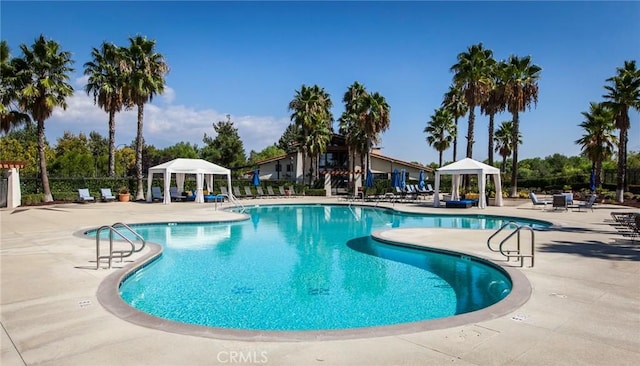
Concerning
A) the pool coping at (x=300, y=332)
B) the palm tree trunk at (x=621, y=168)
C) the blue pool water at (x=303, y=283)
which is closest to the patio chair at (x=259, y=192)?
the blue pool water at (x=303, y=283)

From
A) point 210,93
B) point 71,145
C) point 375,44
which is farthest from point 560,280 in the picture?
point 71,145

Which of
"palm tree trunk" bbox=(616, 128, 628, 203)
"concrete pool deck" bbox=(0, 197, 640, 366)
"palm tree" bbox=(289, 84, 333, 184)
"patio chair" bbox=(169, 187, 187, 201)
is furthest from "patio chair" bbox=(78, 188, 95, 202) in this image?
"palm tree trunk" bbox=(616, 128, 628, 203)

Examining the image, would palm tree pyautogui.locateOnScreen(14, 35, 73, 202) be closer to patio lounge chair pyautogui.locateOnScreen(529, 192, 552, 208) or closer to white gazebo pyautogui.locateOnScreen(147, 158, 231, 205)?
white gazebo pyautogui.locateOnScreen(147, 158, 231, 205)

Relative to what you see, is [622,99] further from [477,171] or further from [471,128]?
[477,171]

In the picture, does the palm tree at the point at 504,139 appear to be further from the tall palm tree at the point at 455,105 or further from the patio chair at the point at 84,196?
the patio chair at the point at 84,196

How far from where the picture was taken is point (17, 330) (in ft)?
14.2

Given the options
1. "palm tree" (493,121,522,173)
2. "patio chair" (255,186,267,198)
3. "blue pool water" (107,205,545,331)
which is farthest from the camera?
"palm tree" (493,121,522,173)

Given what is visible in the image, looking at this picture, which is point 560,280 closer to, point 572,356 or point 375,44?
point 572,356

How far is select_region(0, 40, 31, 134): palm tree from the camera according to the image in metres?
20.5

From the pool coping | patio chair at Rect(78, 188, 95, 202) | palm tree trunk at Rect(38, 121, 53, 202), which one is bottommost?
the pool coping

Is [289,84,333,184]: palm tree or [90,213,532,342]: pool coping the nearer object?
[90,213,532,342]: pool coping

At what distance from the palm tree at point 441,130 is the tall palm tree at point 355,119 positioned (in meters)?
7.60

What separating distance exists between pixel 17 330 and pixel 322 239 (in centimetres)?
943

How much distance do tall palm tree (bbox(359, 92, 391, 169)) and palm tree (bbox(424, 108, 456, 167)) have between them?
7.30 metres
